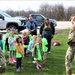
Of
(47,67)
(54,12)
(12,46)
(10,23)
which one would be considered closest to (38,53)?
(47,67)

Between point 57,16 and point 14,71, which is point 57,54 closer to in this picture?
point 14,71

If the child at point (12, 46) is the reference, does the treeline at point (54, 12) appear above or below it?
below

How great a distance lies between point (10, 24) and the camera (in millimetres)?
26547

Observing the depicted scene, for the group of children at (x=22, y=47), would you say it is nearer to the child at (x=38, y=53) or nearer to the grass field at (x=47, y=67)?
the child at (x=38, y=53)

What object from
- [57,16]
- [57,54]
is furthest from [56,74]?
[57,16]

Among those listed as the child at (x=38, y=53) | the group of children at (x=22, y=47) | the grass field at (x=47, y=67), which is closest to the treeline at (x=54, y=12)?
the grass field at (x=47, y=67)

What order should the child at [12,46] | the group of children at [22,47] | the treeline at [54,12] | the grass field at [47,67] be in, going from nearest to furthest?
1. the grass field at [47,67]
2. the group of children at [22,47]
3. the child at [12,46]
4. the treeline at [54,12]

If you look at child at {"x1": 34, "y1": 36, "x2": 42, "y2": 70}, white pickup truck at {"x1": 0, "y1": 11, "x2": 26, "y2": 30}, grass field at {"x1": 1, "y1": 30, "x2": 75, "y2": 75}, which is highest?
child at {"x1": 34, "y1": 36, "x2": 42, "y2": 70}

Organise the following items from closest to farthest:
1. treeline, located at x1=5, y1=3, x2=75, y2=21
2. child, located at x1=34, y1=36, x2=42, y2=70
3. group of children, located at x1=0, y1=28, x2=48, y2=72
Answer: group of children, located at x1=0, y1=28, x2=48, y2=72, child, located at x1=34, y1=36, x2=42, y2=70, treeline, located at x1=5, y1=3, x2=75, y2=21

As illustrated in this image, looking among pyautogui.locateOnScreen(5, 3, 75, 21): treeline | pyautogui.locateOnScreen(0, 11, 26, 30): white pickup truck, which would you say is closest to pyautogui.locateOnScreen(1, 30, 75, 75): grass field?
pyautogui.locateOnScreen(0, 11, 26, 30): white pickup truck

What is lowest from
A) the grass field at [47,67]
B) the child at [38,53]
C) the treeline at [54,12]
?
the treeline at [54,12]

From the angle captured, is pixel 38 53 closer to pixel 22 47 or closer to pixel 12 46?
pixel 22 47

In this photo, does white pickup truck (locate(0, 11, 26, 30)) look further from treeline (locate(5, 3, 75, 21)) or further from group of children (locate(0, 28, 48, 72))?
treeline (locate(5, 3, 75, 21))

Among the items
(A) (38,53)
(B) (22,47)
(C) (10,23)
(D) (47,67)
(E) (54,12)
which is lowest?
(E) (54,12)
